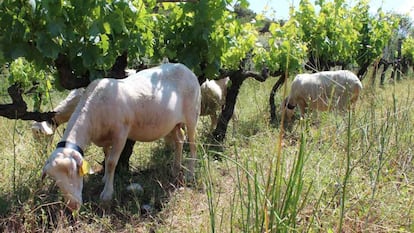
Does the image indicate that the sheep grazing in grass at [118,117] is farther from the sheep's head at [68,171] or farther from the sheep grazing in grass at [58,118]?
the sheep grazing in grass at [58,118]

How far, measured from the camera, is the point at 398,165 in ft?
12.2

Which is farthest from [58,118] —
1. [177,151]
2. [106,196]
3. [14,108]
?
[106,196]

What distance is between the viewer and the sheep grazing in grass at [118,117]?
3756 mm

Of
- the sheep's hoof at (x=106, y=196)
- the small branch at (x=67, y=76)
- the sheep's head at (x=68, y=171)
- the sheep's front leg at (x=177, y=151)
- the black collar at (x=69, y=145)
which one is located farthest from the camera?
the sheep's front leg at (x=177, y=151)

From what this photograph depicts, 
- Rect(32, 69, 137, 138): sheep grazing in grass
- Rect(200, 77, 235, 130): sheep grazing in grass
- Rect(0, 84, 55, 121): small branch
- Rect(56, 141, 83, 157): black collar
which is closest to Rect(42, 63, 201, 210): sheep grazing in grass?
Rect(56, 141, 83, 157): black collar

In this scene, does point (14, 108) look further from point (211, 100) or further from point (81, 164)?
point (211, 100)

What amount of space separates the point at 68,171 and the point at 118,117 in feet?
→ 2.83

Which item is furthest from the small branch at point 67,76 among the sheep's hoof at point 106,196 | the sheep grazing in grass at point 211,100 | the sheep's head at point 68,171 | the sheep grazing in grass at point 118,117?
the sheep grazing in grass at point 211,100

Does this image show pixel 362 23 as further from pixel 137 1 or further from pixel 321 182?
pixel 321 182

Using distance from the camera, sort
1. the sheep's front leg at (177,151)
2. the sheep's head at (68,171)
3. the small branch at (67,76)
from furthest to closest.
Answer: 1. the sheep's front leg at (177,151)
2. the small branch at (67,76)
3. the sheep's head at (68,171)

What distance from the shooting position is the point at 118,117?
437 centimetres

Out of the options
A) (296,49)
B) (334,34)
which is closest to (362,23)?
(334,34)

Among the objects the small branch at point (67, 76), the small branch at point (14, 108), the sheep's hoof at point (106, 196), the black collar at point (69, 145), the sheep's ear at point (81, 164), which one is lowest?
the sheep's hoof at point (106, 196)

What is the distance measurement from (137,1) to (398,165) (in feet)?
10.5
